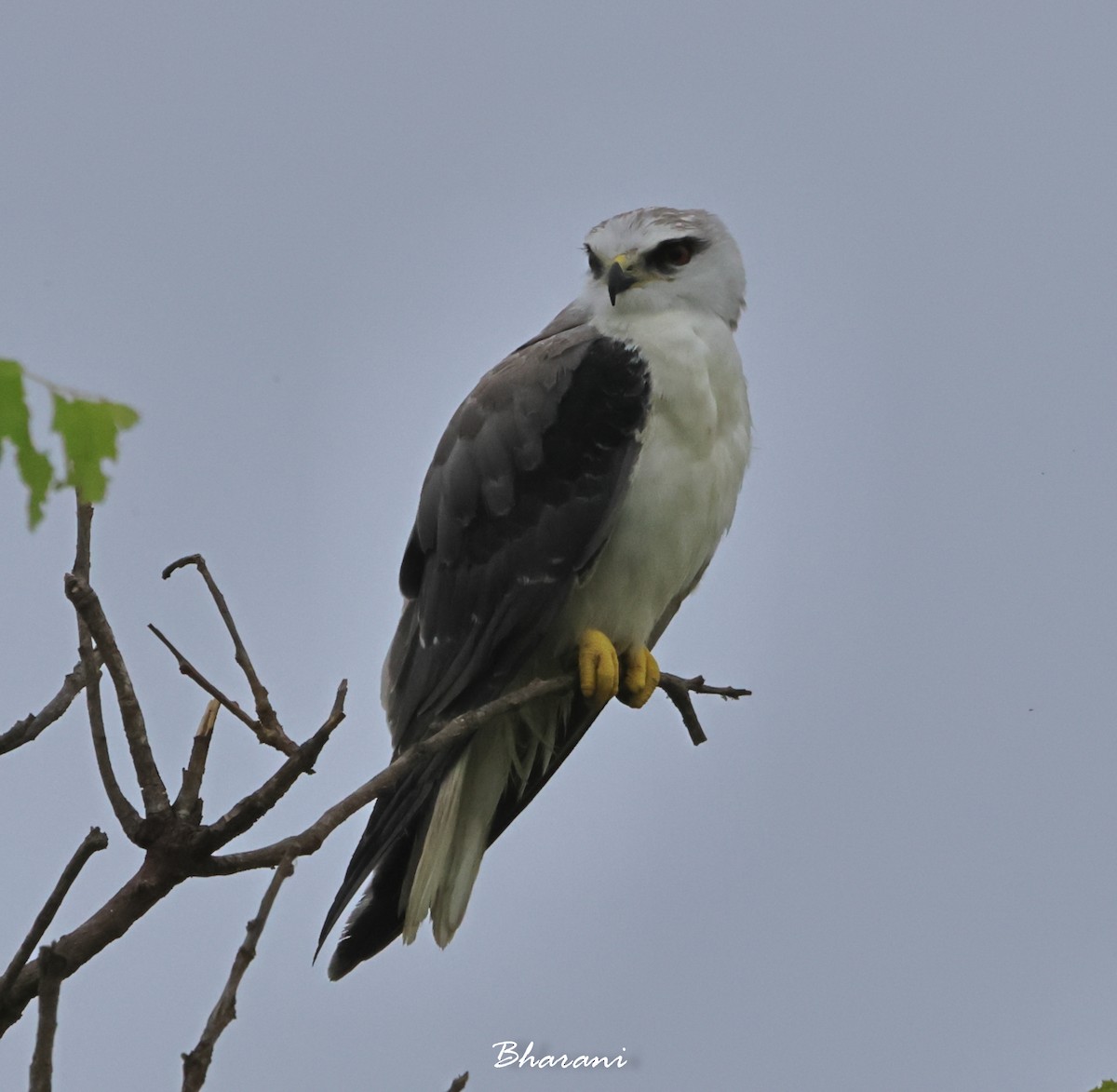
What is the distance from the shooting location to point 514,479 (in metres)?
4.15

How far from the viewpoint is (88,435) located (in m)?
1.88

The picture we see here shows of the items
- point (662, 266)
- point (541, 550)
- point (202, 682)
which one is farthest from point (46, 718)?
point (662, 266)

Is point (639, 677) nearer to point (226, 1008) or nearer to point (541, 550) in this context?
point (541, 550)

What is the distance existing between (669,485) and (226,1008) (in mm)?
2307

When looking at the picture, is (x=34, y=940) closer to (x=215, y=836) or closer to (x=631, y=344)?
(x=215, y=836)

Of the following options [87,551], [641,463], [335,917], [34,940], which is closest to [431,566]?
[641,463]

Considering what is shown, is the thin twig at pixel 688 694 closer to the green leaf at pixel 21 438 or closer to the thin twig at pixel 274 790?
the thin twig at pixel 274 790

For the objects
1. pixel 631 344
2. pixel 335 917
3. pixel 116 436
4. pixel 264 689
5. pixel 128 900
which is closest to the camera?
pixel 116 436

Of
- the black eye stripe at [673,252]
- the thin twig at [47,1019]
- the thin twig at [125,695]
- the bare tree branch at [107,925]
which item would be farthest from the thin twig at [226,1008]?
the black eye stripe at [673,252]

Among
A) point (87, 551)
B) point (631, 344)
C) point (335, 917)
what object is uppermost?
point (631, 344)

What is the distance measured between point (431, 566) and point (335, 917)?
106 cm

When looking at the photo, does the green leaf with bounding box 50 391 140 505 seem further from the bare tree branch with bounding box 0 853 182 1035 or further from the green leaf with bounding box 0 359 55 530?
the bare tree branch with bounding box 0 853 182 1035

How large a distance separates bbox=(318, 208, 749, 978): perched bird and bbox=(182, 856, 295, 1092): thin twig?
1.81 metres

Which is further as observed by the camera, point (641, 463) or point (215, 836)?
point (641, 463)
